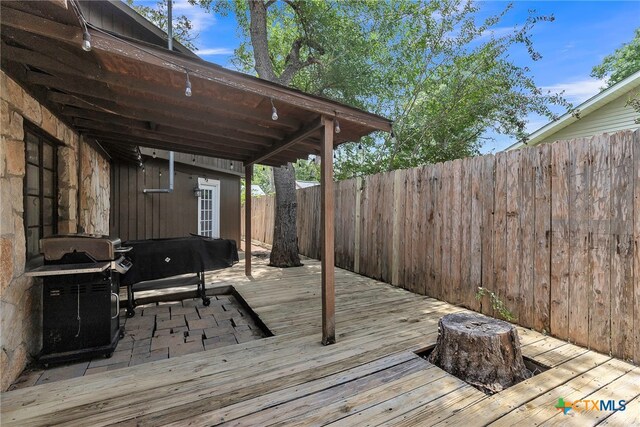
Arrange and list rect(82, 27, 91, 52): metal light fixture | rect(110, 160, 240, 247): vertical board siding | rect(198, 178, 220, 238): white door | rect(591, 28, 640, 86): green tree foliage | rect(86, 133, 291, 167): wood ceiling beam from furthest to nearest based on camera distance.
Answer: rect(591, 28, 640, 86): green tree foliage < rect(198, 178, 220, 238): white door < rect(110, 160, 240, 247): vertical board siding < rect(86, 133, 291, 167): wood ceiling beam < rect(82, 27, 91, 52): metal light fixture

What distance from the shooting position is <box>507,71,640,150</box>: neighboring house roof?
637 centimetres

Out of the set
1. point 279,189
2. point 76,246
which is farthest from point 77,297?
point 279,189

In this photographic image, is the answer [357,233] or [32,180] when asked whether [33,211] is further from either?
[357,233]

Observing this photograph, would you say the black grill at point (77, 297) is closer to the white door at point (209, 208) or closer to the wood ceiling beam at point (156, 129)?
the wood ceiling beam at point (156, 129)

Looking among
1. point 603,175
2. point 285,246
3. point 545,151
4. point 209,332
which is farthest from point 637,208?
point 285,246

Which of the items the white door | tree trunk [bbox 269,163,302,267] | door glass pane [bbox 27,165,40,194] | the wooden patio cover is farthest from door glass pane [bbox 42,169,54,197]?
the white door

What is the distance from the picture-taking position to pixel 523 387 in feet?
6.41

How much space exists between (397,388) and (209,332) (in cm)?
203

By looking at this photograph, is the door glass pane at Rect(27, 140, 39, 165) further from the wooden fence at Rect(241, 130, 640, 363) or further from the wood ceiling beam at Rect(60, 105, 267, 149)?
the wooden fence at Rect(241, 130, 640, 363)

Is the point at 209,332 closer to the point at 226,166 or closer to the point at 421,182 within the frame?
the point at 421,182

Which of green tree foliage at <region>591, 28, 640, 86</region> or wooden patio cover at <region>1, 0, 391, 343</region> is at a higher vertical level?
green tree foliage at <region>591, 28, 640, 86</region>

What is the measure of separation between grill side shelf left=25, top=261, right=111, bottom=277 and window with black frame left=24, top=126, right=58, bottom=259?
0.42 metres

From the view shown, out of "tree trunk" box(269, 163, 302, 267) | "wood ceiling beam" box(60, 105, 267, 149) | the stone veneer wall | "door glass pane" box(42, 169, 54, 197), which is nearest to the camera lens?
the stone veneer wall

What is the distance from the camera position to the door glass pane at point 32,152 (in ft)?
8.00
